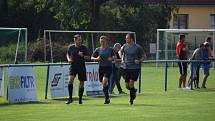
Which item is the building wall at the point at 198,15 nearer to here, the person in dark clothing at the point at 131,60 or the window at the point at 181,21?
the window at the point at 181,21

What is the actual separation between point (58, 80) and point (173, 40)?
91.4 feet

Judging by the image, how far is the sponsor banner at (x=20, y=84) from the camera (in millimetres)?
22203

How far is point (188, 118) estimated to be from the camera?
17.1m

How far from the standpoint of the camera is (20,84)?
22625mm

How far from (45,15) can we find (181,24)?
51.8 ft

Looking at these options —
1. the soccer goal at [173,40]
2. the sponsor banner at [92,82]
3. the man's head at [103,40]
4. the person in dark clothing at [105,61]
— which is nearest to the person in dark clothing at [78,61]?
the person in dark clothing at [105,61]

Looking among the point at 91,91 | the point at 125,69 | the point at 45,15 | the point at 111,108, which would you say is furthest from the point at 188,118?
the point at 45,15

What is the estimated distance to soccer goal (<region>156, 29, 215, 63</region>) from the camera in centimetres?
5069

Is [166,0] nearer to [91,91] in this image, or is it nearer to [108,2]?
[108,2]

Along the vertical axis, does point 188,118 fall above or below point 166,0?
below

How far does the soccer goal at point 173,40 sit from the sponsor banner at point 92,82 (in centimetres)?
2436

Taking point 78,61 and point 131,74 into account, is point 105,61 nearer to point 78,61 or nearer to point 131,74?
point 78,61

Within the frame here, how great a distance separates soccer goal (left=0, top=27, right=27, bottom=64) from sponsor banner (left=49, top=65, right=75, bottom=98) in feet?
52.9

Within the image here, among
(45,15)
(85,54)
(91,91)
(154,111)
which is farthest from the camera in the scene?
→ (45,15)
